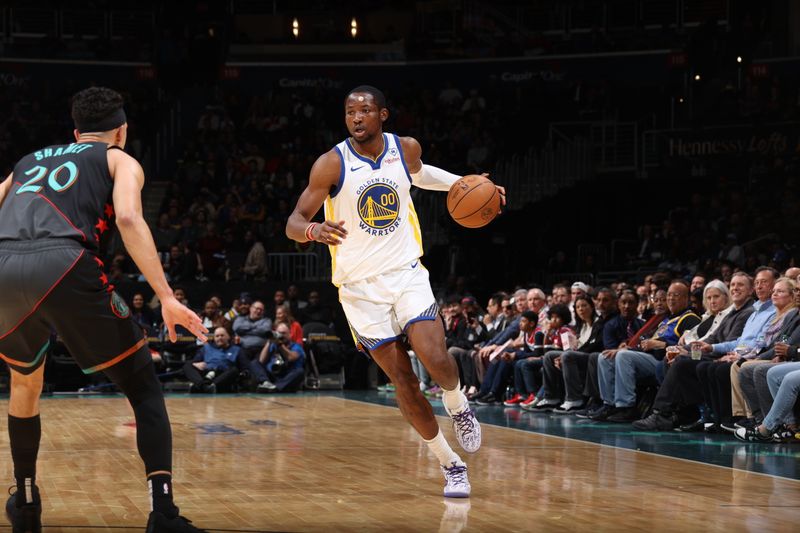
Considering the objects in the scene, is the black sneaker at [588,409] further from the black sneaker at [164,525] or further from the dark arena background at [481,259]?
the black sneaker at [164,525]

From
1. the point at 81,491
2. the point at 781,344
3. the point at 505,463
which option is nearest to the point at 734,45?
the point at 781,344

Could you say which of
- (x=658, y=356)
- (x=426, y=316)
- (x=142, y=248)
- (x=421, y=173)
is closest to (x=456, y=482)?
(x=426, y=316)

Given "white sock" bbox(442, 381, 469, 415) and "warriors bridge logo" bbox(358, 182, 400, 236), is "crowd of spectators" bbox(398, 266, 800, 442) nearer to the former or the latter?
"white sock" bbox(442, 381, 469, 415)

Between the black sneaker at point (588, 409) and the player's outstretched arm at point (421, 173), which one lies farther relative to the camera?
the black sneaker at point (588, 409)

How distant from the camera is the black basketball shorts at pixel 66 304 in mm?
4195

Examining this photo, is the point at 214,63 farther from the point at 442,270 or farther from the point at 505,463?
the point at 505,463

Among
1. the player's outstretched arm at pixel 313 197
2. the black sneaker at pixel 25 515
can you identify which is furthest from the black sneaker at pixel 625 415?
the black sneaker at pixel 25 515

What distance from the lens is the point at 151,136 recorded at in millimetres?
24344

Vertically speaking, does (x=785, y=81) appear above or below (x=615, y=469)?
above

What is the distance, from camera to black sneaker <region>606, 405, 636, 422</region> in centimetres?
1055

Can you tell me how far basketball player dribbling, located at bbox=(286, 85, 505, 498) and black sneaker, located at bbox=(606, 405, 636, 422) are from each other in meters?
4.88

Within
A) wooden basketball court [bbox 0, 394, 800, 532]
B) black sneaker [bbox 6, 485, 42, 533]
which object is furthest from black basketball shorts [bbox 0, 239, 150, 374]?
wooden basketball court [bbox 0, 394, 800, 532]

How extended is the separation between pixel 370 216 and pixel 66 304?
2.12m

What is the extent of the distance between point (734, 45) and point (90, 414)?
1584cm
